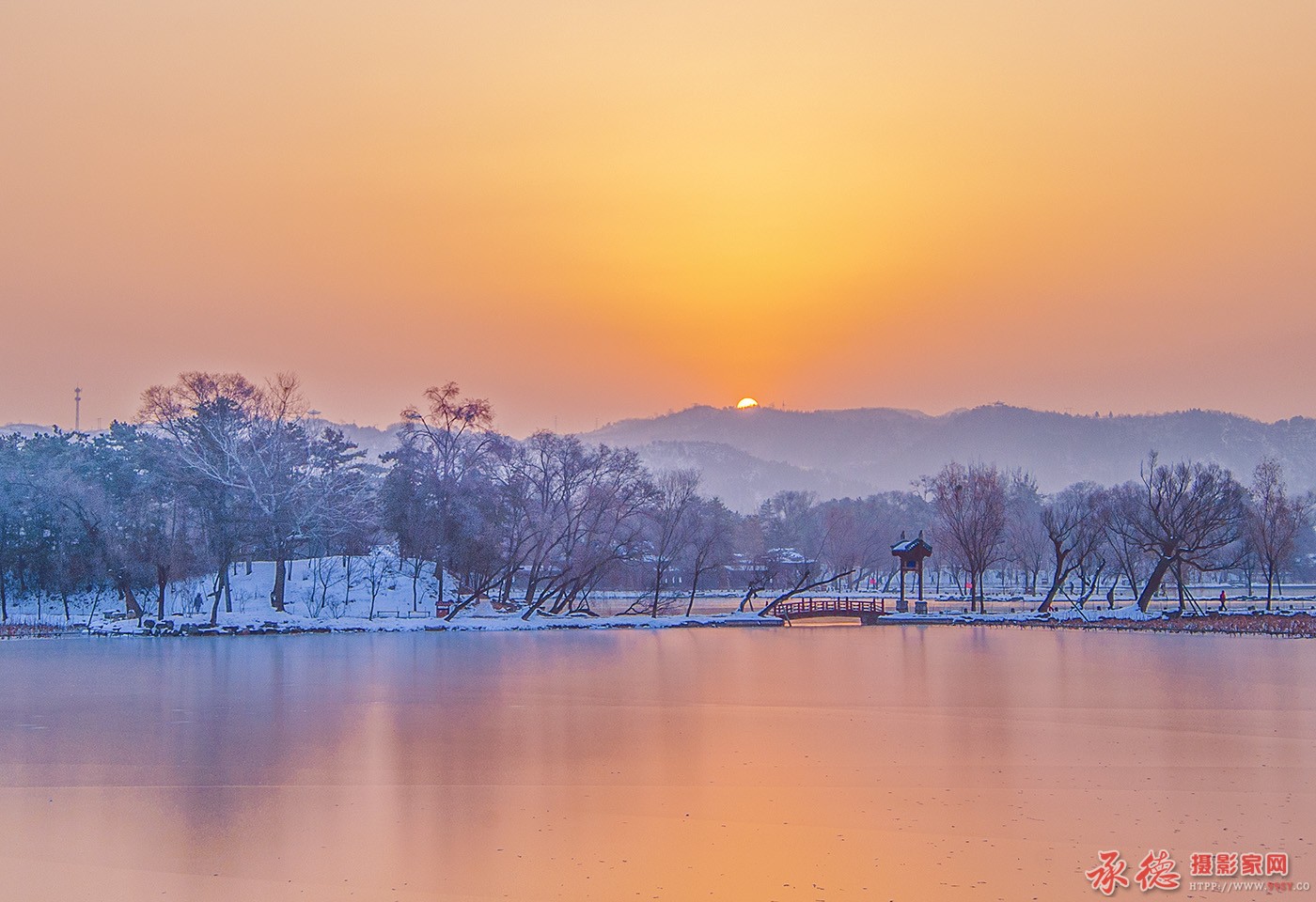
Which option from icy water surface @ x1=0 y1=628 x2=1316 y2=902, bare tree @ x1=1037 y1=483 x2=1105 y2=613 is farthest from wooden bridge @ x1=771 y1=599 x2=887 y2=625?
icy water surface @ x1=0 y1=628 x2=1316 y2=902

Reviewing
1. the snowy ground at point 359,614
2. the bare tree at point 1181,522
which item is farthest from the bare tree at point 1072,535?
the bare tree at point 1181,522

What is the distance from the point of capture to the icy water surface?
1122 centimetres

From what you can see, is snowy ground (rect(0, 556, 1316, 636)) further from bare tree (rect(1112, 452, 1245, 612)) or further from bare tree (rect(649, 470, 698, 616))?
bare tree (rect(649, 470, 698, 616))

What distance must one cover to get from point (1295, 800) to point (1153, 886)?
4.12m

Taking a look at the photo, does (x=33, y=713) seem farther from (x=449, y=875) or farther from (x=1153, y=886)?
(x=1153, y=886)

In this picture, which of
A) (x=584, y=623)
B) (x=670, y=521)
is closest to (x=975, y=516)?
(x=670, y=521)

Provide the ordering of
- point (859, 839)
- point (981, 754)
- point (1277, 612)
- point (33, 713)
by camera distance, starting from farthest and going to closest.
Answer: point (1277, 612) < point (33, 713) < point (981, 754) < point (859, 839)

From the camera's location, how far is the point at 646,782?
1532 centimetres

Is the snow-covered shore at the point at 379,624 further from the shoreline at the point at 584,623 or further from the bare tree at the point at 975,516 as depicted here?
the bare tree at the point at 975,516

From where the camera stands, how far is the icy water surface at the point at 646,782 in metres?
11.2

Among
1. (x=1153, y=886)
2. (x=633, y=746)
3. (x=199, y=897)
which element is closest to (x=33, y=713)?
(x=633, y=746)

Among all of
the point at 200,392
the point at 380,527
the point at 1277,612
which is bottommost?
the point at 1277,612

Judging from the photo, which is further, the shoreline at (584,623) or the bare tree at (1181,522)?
the bare tree at (1181,522)

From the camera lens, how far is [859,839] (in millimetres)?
12266
